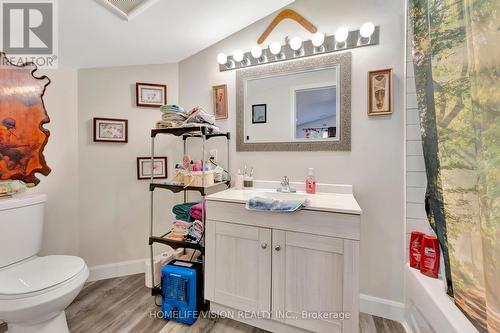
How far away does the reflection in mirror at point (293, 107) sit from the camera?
1.55m

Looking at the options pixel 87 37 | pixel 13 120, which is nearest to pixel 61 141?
pixel 13 120

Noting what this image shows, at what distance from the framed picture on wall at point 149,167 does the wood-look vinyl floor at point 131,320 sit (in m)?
0.97

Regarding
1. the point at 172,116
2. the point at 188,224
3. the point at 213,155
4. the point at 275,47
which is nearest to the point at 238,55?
the point at 275,47

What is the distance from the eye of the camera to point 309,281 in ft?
3.80

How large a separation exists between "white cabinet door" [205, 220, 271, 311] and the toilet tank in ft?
3.93

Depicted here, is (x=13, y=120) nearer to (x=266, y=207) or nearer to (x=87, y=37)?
(x=87, y=37)

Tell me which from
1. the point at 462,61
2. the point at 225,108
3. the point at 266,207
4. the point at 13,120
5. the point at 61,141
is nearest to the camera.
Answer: the point at 462,61

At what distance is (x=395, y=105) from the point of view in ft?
4.59

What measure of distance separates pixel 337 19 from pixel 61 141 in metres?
2.31

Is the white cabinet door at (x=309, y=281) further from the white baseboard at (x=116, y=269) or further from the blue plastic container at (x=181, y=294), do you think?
the white baseboard at (x=116, y=269)

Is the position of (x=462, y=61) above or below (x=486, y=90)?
above

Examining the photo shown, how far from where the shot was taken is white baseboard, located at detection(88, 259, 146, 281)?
73.3 inches

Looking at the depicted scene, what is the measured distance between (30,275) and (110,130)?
44.7 inches

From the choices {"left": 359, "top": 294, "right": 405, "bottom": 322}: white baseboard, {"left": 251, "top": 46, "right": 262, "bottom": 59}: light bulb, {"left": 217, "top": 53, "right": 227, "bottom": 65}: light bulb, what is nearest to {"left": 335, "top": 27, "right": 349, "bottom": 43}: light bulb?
{"left": 251, "top": 46, "right": 262, "bottom": 59}: light bulb
